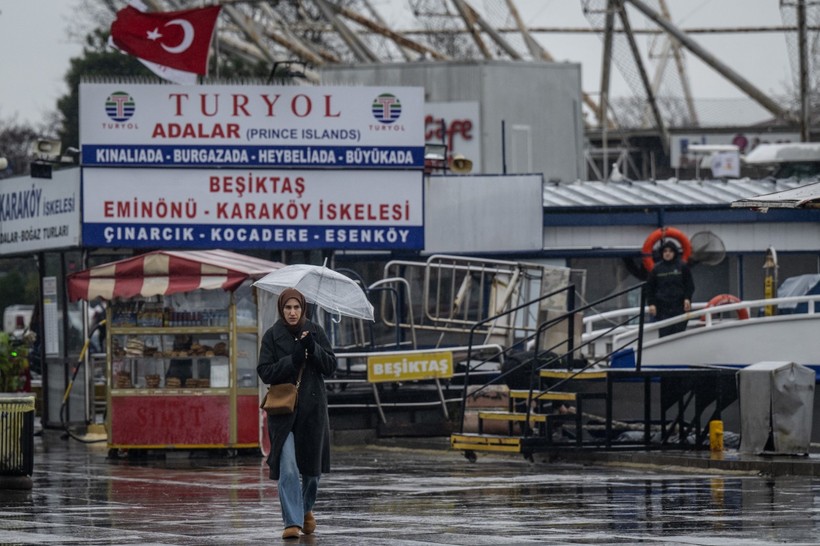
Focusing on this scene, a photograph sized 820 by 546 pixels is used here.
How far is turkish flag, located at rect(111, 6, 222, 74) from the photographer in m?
28.6

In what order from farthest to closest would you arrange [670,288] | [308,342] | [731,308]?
1. [670,288]
2. [731,308]
3. [308,342]

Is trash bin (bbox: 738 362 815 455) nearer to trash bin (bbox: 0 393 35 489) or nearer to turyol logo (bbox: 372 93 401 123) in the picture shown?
trash bin (bbox: 0 393 35 489)

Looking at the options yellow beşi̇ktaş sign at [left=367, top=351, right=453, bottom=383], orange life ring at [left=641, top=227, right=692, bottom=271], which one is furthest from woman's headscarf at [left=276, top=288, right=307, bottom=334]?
orange life ring at [left=641, top=227, right=692, bottom=271]

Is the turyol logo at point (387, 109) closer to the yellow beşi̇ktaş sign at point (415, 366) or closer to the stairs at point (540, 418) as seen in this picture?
the yellow beşi̇ktaş sign at point (415, 366)

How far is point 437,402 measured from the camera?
24188 mm

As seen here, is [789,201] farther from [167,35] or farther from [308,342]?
[167,35]

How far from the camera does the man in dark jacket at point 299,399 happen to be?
481 inches

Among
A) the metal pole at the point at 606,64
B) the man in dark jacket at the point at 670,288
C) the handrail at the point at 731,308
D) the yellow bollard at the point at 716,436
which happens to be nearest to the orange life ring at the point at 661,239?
the man in dark jacket at the point at 670,288

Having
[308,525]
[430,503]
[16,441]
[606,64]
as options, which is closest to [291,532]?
[308,525]

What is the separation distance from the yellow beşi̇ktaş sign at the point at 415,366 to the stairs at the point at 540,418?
1.67m

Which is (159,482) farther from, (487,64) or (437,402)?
(487,64)

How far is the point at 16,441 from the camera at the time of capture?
1683cm

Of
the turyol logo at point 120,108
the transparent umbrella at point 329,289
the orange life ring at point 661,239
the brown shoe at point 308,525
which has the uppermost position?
the turyol logo at point 120,108

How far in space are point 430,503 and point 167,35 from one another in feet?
52.9
